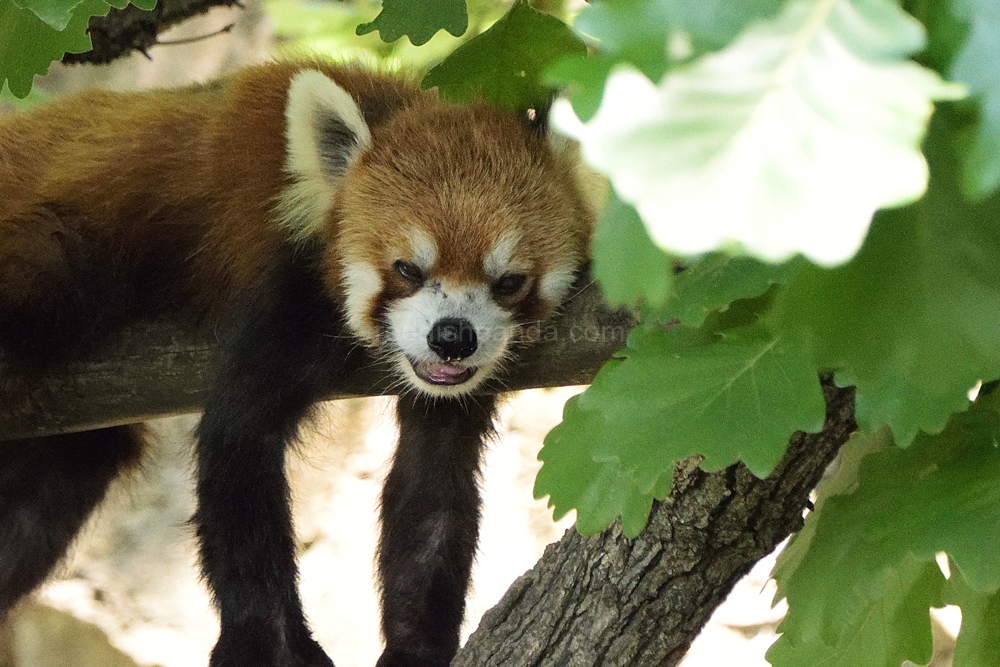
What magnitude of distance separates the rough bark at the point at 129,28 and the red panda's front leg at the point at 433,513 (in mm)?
1598

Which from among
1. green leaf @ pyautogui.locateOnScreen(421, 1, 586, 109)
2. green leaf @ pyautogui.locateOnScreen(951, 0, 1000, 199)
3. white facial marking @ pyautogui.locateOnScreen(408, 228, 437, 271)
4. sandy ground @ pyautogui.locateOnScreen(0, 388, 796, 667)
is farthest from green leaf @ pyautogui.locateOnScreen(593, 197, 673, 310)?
sandy ground @ pyautogui.locateOnScreen(0, 388, 796, 667)

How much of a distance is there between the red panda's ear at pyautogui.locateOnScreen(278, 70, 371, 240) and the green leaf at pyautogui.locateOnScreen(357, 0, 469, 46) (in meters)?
1.00

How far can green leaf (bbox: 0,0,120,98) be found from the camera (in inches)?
70.7

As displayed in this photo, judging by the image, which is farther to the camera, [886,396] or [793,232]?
[886,396]

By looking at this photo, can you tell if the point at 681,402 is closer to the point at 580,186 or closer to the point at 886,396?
the point at 886,396

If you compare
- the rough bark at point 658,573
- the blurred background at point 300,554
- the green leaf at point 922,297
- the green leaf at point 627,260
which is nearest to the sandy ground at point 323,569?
the blurred background at point 300,554

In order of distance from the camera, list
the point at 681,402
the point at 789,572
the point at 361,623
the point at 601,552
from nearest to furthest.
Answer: the point at 681,402, the point at 789,572, the point at 601,552, the point at 361,623

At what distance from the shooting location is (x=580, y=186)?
3.02 m

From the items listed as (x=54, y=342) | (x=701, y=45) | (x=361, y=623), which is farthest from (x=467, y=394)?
(x=361, y=623)

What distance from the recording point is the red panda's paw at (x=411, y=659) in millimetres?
3061

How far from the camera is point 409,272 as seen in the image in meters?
2.89

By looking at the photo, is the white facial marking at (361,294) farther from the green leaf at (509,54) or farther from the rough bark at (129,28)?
the rough bark at (129,28)

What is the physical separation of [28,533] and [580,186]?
2.13 metres

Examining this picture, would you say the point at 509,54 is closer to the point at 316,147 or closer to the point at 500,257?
the point at 500,257
